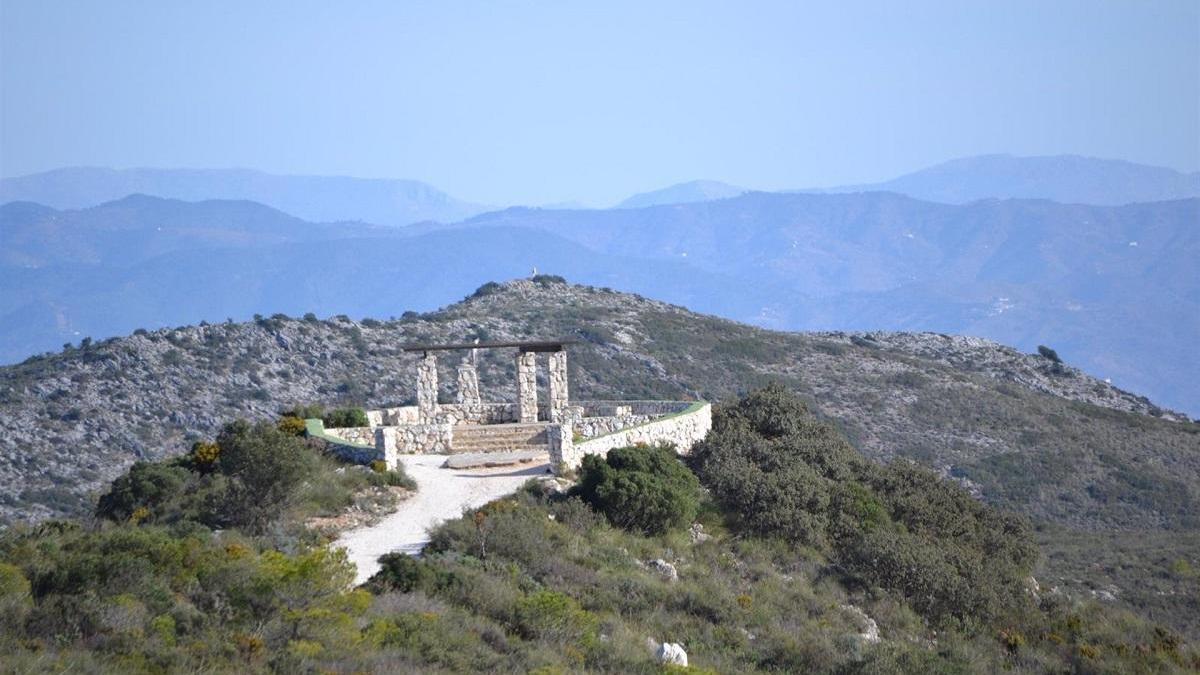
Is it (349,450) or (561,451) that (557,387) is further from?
(349,450)

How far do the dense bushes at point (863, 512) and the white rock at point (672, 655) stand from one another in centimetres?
766

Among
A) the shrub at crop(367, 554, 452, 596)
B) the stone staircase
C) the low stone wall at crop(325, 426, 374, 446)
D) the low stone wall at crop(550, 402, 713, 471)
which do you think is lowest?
the stone staircase

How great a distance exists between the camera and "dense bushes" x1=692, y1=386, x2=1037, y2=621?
85.0 feet

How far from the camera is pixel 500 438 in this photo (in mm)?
32500

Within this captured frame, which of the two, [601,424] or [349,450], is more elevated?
[349,450]

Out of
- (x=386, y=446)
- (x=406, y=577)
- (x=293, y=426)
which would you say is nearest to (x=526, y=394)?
(x=293, y=426)

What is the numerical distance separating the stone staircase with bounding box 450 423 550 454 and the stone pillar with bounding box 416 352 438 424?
8.06 ft

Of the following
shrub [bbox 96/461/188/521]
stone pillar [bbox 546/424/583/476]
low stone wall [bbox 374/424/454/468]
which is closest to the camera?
shrub [bbox 96/461/188/521]

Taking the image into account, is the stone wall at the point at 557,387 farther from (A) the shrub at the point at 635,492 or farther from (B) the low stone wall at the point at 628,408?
(A) the shrub at the point at 635,492

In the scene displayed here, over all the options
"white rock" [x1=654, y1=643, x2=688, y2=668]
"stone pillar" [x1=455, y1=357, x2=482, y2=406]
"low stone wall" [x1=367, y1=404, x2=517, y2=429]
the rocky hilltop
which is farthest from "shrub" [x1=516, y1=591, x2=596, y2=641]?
the rocky hilltop

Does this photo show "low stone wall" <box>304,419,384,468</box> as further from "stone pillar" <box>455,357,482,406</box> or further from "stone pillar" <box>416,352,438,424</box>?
"stone pillar" <box>455,357,482,406</box>

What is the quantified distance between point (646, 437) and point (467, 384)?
884 centimetres

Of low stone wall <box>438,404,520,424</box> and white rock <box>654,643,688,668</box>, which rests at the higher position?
white rock <box>654,643,688,668</box>

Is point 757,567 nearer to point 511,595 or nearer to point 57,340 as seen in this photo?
point 511,595
